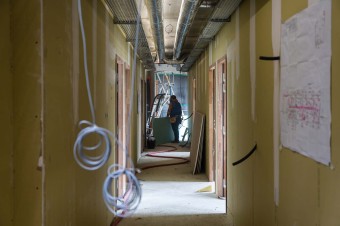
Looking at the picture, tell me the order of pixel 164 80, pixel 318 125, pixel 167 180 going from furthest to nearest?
pixel 164 80, pixel 167 180, pixel 318 125

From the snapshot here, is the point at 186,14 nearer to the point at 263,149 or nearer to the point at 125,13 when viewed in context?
the point at 125,13

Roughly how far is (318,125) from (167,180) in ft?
15.6

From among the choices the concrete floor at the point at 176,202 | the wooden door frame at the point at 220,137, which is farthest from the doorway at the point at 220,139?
the concrete floor at the point at 176,202

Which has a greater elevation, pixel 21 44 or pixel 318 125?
pixel 21 44

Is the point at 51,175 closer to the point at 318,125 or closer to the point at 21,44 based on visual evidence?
the point at 21,44

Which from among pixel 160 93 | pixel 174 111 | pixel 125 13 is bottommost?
pixel 174 111

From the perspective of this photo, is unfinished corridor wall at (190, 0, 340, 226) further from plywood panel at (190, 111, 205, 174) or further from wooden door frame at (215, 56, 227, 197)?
plywood panel at (190, 111, 205, 174)

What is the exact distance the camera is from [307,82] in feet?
6.09

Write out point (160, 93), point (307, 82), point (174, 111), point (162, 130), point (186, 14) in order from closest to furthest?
1. point (307, 82)
2. point (186, 14)
3. point (174, 111)
4. point (162, 130)
5. point (160, 93)

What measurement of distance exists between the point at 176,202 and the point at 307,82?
3.46 m

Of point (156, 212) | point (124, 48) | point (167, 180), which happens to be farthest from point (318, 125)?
point (167, 180)

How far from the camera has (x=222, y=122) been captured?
5105 mm

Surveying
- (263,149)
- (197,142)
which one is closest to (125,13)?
(263,149)

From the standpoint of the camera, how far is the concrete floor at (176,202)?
423 cm
